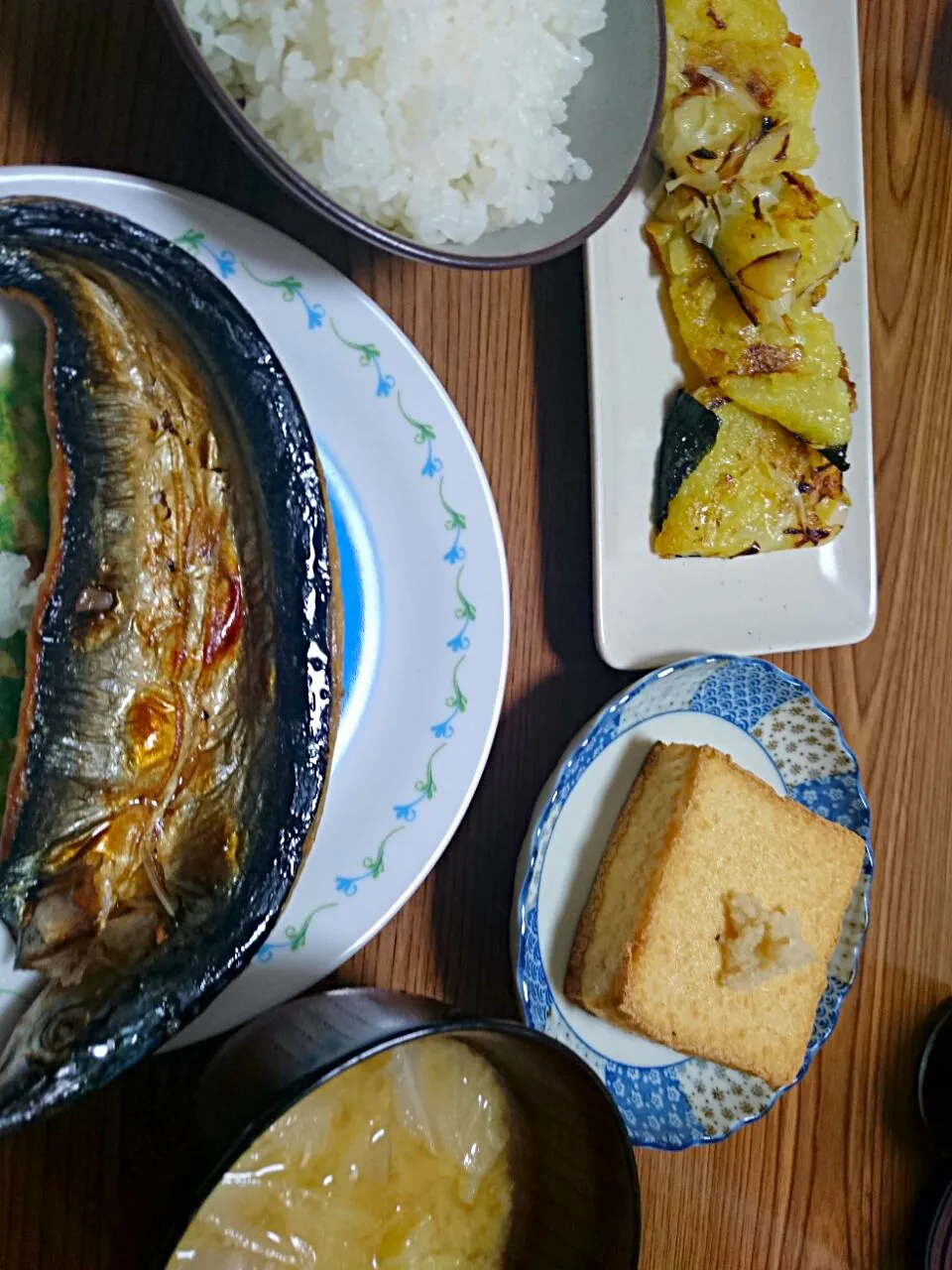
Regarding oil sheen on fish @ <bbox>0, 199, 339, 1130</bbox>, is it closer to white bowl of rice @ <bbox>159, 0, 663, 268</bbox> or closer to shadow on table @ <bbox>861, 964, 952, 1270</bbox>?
Result: white bowl of rice @ <bbox>159, 0, 663, 268</bbox>

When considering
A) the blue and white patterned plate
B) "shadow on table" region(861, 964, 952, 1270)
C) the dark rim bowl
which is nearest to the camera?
the dark rim bowl

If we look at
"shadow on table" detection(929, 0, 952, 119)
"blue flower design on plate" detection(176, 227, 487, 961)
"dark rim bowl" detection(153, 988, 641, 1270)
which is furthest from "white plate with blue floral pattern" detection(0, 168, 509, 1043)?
"shadow on table" detection(929, 0, 952, 119)

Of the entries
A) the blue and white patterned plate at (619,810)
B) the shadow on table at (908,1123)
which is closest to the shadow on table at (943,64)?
the blue and white patterned plate at (619,810)

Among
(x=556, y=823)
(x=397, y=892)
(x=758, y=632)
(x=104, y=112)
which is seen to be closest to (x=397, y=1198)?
(x=397, y=892)

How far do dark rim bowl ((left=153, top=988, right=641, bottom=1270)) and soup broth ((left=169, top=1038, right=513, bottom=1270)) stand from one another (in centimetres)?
3

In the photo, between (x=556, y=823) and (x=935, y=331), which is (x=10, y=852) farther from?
(x=935, y=331)

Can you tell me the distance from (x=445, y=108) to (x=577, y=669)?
0.60m

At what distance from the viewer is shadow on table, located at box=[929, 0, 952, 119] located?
1362 mm

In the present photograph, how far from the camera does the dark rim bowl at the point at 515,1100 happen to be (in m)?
0.76

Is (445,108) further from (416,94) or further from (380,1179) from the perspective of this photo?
(380,1179)

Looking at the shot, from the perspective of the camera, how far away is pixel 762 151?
1164mm

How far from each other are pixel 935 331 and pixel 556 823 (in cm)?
87

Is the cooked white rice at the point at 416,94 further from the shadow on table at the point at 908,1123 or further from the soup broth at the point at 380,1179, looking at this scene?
the shadow on table at the point at 908,1123

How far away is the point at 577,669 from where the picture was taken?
3.86 ft
